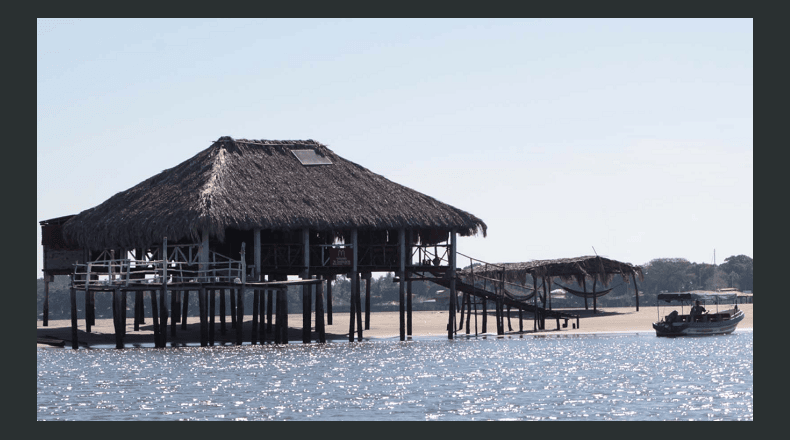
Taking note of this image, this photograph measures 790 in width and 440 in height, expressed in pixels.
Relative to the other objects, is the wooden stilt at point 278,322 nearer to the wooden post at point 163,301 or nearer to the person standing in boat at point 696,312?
the wooden post at point 163,301

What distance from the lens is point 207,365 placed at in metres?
32.5

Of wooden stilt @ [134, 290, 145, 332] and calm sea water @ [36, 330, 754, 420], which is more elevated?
wooden stilt @ [134, 290, 145, 332]

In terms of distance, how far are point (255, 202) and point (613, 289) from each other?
64356 millimetres

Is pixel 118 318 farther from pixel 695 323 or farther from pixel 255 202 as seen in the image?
pixel 695 323

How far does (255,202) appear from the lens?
133ft

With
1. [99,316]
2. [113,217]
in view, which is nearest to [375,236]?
[113,217]

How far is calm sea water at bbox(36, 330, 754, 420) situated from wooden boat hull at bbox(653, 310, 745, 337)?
4553 mm

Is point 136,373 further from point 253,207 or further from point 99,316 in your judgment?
point 99,316

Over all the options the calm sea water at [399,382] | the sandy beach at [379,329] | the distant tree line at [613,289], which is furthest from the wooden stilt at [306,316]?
the distant tree line at [613,289]

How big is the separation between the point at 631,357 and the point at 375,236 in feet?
37.9

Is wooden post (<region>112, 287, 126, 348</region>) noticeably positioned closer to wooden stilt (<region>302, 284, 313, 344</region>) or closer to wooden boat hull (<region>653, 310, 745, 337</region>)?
wooden stilt (<region>302, 284, 313, 344</region>)

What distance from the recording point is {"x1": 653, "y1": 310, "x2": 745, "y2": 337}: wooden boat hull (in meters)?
46.4

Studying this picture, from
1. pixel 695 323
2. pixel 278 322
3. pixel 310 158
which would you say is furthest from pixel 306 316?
pixel 695 323

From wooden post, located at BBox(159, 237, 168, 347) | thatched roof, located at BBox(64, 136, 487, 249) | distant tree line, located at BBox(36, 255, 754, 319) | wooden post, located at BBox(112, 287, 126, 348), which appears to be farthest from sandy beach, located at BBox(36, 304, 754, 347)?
distant tree line, located at BBox(36, 255, 754, 319)
